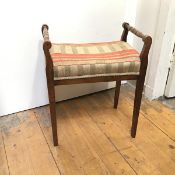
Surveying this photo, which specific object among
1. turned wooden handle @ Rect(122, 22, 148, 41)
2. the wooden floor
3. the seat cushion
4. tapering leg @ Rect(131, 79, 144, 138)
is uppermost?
turned wooden handle @ Rect(122, 22, 148, 41)

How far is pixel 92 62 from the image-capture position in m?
1.05

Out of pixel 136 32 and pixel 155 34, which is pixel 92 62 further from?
pixel 155 34

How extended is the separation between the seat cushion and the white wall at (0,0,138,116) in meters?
0.25

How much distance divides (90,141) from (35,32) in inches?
27.5

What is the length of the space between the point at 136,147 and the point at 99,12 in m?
0.86

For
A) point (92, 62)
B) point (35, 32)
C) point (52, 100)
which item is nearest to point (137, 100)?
point (92, 62)

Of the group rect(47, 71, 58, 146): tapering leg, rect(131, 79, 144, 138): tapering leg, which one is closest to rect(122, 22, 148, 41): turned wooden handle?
rect(131, 79, 144, 138): tapering leg

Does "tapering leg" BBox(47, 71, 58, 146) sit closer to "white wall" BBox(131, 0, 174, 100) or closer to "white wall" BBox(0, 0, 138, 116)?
"white wall" BBox(0, 0, 138, 116)

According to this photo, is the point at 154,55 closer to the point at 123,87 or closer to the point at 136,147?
the point at 123,87

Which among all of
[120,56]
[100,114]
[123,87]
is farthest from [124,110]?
[120,56]

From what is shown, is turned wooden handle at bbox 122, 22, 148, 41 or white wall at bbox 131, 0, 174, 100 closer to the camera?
turned wooden handle at bbox 122, 22, 148, 41

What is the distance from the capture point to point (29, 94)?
1467mm

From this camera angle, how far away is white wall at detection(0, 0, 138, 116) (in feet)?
4.07

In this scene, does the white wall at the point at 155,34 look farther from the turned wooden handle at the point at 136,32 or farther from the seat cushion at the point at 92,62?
the seat cushion at the point at 92,62
